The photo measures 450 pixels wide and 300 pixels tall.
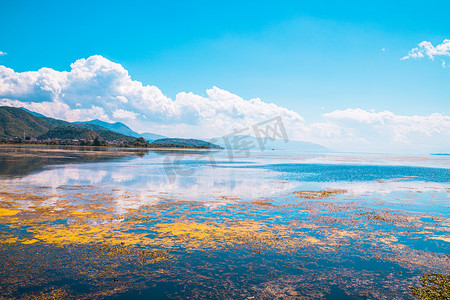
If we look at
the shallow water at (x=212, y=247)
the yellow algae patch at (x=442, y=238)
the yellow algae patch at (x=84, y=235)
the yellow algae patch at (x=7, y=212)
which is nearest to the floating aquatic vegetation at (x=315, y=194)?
the shallow water at (x=212, y=247)

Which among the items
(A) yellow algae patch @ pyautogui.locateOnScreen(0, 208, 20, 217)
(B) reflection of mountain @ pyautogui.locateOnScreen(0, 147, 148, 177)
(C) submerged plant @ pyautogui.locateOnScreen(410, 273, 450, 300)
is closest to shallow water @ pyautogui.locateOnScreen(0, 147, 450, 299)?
(A) yellow algae patch @ pyautogui.locateOnScreen(0, 208, 20, 217)

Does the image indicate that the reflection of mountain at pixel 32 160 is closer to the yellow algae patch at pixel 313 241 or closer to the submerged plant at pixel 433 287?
the yellow algae patch at pixel 313 241

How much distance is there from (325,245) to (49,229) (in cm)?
1702

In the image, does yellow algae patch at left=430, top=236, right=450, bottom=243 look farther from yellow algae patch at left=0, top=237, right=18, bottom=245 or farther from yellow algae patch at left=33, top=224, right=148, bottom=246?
yellow algae patch at left=0, top=237, right=18, bottom=245

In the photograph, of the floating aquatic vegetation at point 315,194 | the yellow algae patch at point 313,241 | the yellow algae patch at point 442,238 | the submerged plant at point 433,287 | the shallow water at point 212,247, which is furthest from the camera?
the floating aquatic vegetation at point 315,194

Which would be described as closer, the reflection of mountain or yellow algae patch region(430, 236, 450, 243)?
yellow algae patch region(430, 236, 450, 243)

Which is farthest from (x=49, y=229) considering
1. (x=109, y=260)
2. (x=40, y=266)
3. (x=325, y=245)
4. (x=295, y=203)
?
(x=295, y=203)

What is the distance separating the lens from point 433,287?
10.9 meters

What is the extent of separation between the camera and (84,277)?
10.7 m

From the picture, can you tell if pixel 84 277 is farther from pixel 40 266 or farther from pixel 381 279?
pixel 381 279

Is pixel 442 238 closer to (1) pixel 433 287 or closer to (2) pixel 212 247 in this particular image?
(1) pixel 433 287

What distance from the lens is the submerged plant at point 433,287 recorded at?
10234 mm

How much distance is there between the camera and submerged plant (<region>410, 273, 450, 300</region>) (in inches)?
403

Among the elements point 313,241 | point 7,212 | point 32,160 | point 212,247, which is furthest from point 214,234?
point 32,160
